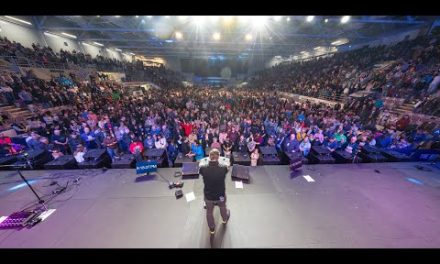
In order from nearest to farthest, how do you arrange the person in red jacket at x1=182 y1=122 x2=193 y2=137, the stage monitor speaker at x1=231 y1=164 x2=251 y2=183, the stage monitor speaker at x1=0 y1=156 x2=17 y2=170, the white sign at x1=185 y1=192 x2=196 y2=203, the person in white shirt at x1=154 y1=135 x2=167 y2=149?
the white sign at x1=185 y1=192 x2=196 y2=203, the stage monitor speaker at x1=231 y1=164 x2=251 y2=183, the stage monitor speaker at x1=0 y1=156 x2=17 y2=170, the person in white shirt at x1=154 y1=135 x2=167 y2=149, the person in red jacket at x1=182 y1=122 x2=193 y2=137

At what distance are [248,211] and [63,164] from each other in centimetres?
609

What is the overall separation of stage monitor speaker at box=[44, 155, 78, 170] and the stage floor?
23 cm

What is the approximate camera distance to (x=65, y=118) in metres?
7.82

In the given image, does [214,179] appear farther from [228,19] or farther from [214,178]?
[228,19]

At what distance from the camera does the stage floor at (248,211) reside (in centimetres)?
316

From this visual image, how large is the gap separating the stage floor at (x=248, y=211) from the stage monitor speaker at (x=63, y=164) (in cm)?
23

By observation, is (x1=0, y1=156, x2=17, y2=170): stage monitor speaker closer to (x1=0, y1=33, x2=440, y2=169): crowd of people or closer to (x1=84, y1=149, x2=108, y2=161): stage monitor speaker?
Answer: (x1=0, y1=33, x2=440, y2=169): crowd of people

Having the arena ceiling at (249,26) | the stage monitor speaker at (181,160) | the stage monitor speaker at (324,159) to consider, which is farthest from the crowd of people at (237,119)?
the arena ceiling at (249,26)

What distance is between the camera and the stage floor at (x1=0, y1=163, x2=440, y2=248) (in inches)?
124

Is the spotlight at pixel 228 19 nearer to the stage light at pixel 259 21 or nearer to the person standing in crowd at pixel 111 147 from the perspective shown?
the stage light at pixel 259 21

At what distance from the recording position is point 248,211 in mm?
3807

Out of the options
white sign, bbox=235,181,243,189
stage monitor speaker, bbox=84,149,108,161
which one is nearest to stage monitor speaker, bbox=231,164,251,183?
white sign, bbox=235,181,243,189
